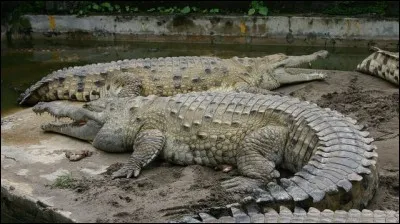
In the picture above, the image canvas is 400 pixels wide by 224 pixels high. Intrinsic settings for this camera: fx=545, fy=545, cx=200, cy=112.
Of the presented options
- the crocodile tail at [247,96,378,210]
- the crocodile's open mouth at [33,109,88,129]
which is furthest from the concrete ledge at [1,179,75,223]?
the crocodile tail at [247,96,378,210]

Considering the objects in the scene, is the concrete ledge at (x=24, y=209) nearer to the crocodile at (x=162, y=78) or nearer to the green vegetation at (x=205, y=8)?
the crocodile at (x=162, y=78)

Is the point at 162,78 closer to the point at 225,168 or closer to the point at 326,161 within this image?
the point at 225,168

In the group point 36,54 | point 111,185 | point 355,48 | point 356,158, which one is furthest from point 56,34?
point 356,158

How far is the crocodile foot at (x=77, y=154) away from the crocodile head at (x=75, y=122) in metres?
0.28

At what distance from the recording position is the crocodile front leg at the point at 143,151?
4.77 meters

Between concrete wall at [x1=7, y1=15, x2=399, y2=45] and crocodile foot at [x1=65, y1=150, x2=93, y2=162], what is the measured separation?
24.4 feet

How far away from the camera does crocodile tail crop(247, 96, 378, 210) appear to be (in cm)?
352

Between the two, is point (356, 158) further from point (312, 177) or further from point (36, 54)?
point (36, 54)

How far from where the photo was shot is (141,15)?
12.9 meters

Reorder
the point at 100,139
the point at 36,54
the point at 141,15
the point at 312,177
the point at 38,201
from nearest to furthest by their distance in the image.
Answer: the point at 312,177 < the point at 38,201 < the point at 100,139 < the point at 36,54 < the point at 141,15

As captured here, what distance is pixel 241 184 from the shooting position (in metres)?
4.41

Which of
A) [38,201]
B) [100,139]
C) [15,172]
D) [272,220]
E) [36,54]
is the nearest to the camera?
[272,220]

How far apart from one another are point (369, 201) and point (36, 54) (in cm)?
888

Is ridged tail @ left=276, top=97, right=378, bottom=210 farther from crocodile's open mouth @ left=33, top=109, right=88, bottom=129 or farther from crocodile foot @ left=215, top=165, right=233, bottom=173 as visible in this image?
crocodile's open mouth @ left=33, top=109, right=88, bottom=129
